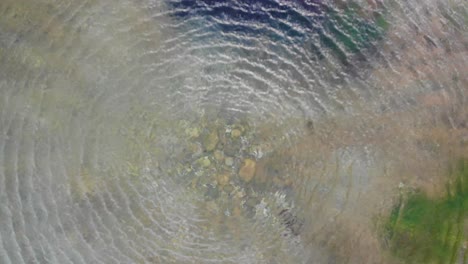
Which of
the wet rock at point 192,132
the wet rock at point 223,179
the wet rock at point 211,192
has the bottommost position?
the wet rock at point 211,192

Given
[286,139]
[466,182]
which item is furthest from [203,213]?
[466,182]

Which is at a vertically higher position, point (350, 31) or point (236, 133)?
point (350, 31)

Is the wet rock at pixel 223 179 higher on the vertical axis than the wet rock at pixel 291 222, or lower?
higher

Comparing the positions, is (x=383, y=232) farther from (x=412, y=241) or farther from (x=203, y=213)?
(x=203, y=213)

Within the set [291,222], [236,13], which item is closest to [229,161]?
[291,222]

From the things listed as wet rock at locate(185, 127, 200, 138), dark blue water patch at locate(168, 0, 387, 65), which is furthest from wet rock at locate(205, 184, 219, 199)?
dark blue water patch at locate(168, 0, 387, 65)

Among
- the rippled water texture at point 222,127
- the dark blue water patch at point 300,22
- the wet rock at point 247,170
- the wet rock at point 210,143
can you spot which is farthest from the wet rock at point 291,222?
the dark blue water patch at point 300,22

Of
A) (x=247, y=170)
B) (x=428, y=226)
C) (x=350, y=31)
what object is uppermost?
(x=350, y=31)

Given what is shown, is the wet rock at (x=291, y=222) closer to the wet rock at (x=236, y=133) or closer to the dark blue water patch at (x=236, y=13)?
the wet rock at (x=236, y=133)

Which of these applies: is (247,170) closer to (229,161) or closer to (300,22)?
(229,161)
